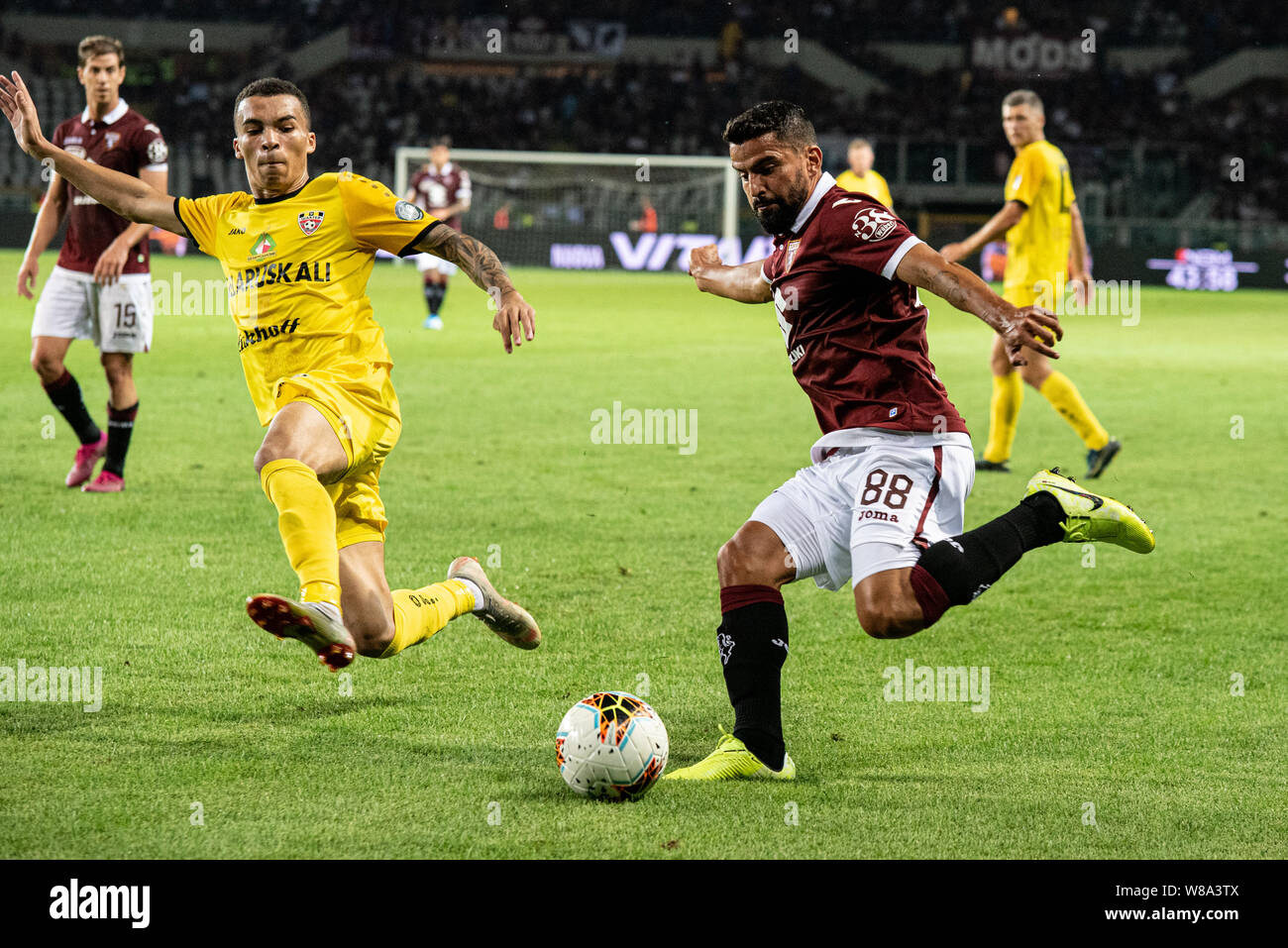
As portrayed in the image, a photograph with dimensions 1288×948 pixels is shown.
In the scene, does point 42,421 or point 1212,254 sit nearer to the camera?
point 42,421

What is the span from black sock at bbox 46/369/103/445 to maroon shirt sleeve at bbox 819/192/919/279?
5.73 m

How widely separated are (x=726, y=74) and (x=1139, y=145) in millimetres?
10825

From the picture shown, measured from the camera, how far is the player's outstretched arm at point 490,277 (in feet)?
14.4

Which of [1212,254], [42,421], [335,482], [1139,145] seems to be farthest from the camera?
[1139,145]

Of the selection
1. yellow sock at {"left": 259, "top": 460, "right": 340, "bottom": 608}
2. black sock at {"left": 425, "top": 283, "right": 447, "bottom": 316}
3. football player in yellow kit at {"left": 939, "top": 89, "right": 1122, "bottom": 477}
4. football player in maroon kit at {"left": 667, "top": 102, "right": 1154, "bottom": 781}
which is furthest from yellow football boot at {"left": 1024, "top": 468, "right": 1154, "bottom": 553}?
black sock at {"left": 425, "top": 283, "right": 447, "bottom": 316}

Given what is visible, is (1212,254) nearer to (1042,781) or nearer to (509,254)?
(509,254)

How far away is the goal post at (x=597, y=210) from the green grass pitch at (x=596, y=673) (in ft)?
A: 62.5

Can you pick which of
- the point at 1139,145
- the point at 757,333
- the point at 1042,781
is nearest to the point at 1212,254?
the point at 1139,145

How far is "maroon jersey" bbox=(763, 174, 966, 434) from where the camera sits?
4.46m

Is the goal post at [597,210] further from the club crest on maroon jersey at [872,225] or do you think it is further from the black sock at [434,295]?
the club crest on maroon jersey at [872,225]

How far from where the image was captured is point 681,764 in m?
4.43

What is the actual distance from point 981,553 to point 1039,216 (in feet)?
21.4

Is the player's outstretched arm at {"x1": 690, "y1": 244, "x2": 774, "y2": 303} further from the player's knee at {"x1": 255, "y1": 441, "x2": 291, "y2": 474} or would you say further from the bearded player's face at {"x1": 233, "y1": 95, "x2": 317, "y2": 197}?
the player's knee at {"x1": 255, "y1": 441, "x2": 291, "y2": 474}

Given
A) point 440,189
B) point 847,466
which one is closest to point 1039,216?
point 847,466
